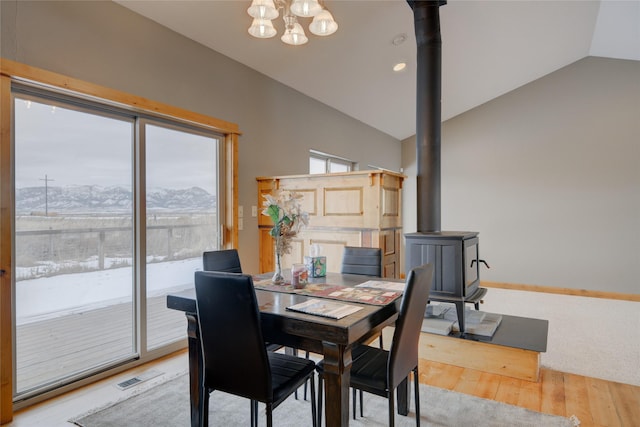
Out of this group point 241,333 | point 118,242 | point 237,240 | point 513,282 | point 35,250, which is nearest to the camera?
point 241,333

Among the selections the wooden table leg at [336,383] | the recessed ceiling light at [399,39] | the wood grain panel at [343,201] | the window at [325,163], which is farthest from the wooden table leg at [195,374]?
the recessed ceiling light at [399,39]

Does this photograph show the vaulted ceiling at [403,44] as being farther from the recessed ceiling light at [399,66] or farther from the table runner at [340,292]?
the table runner at [340,292]

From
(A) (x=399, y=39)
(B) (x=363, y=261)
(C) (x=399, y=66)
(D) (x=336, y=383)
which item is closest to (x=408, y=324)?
(D) (x=336, y=383)

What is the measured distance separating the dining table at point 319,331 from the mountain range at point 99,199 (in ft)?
3.99

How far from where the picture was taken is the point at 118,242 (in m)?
2.90

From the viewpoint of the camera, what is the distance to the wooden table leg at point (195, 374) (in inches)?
79.0

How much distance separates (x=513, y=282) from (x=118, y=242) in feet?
18.9

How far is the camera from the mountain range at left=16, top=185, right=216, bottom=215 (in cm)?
242

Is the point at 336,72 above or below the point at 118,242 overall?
above

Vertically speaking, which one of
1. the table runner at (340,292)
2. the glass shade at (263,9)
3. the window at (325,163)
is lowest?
the table runner at (340,292)

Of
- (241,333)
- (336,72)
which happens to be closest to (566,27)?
(336,72)

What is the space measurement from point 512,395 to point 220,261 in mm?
2236

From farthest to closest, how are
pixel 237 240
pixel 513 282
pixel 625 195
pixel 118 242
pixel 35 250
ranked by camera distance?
pixel 513 282
pixel 625 195
pixel 237 240
pixel 118 242
pixel 35 250

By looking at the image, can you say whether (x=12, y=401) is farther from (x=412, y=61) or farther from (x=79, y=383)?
(x=412, y=61)
